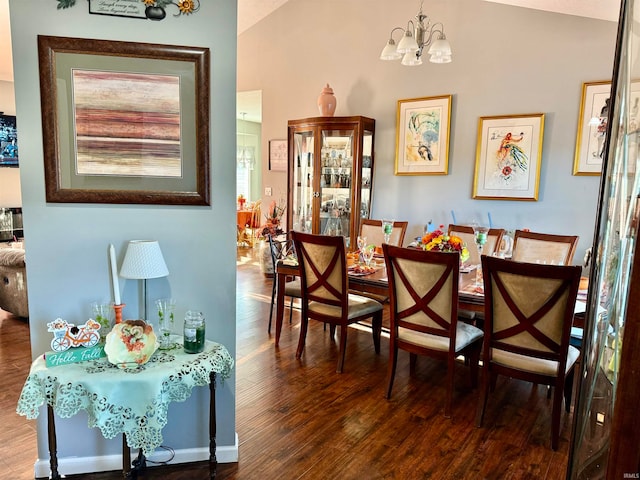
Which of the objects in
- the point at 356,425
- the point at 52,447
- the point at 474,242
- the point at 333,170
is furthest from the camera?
the point at 333,170

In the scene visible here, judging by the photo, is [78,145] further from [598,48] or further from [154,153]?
[598,48]

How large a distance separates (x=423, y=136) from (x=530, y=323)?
2984mm

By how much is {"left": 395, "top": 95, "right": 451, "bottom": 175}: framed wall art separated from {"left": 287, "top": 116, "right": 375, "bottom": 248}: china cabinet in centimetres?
37

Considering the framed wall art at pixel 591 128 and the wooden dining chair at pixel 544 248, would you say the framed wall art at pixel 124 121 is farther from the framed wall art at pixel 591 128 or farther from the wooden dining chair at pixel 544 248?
the framed wall art at pixel 591 128

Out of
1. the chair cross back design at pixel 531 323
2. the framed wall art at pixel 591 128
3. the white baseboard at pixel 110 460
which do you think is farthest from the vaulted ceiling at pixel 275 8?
the white baseboard at pixel 110 460

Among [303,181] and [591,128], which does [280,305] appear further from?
[591,128]

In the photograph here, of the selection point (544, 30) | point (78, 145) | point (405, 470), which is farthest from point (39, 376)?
point (544, 30)

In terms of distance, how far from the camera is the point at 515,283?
229 centimetres

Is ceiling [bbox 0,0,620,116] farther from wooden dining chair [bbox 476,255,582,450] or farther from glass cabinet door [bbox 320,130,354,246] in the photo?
wooden dining chair [bbox 476,255,582,450]

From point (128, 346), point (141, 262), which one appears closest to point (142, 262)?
point (141, 262)

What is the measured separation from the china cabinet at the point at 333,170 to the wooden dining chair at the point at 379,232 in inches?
Result: 23.8

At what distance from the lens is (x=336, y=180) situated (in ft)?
17.0

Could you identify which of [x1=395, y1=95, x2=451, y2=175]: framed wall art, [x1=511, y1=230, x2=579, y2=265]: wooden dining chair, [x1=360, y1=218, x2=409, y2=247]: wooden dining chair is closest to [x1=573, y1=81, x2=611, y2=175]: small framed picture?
[x1=511, y1=230, x2=579, y2=265]: wooden dining chair

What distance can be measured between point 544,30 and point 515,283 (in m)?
3.00
